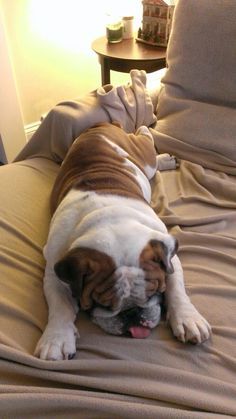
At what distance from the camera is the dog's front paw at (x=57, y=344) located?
949mm

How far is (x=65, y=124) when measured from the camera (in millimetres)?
1616

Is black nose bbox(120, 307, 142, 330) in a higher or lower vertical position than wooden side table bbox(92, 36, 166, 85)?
lower

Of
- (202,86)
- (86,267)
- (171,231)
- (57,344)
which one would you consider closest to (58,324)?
(57,344)

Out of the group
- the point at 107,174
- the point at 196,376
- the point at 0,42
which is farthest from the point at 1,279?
the point at 0,42

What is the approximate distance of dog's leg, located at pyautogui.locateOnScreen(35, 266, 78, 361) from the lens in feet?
3.14

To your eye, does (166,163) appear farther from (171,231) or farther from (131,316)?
(131,316)

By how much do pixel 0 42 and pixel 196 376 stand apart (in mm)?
2034

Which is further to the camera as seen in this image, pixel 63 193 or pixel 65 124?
pixel 65 124

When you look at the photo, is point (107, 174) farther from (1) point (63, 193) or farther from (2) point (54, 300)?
(2) point (54, 300)

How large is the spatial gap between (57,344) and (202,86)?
1.18 meters

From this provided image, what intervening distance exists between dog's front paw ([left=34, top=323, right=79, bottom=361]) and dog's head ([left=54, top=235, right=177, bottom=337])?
0.08 meters

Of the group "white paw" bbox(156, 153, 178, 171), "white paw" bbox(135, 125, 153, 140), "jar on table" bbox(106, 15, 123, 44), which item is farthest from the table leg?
"white paw" bbox(156, 153, 178, 171)

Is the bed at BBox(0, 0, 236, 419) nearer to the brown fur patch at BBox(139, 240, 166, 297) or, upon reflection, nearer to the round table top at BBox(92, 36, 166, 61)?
the brown fur patch at BBox(139, 240, 166, 297)

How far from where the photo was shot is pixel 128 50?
2148 millimetres
